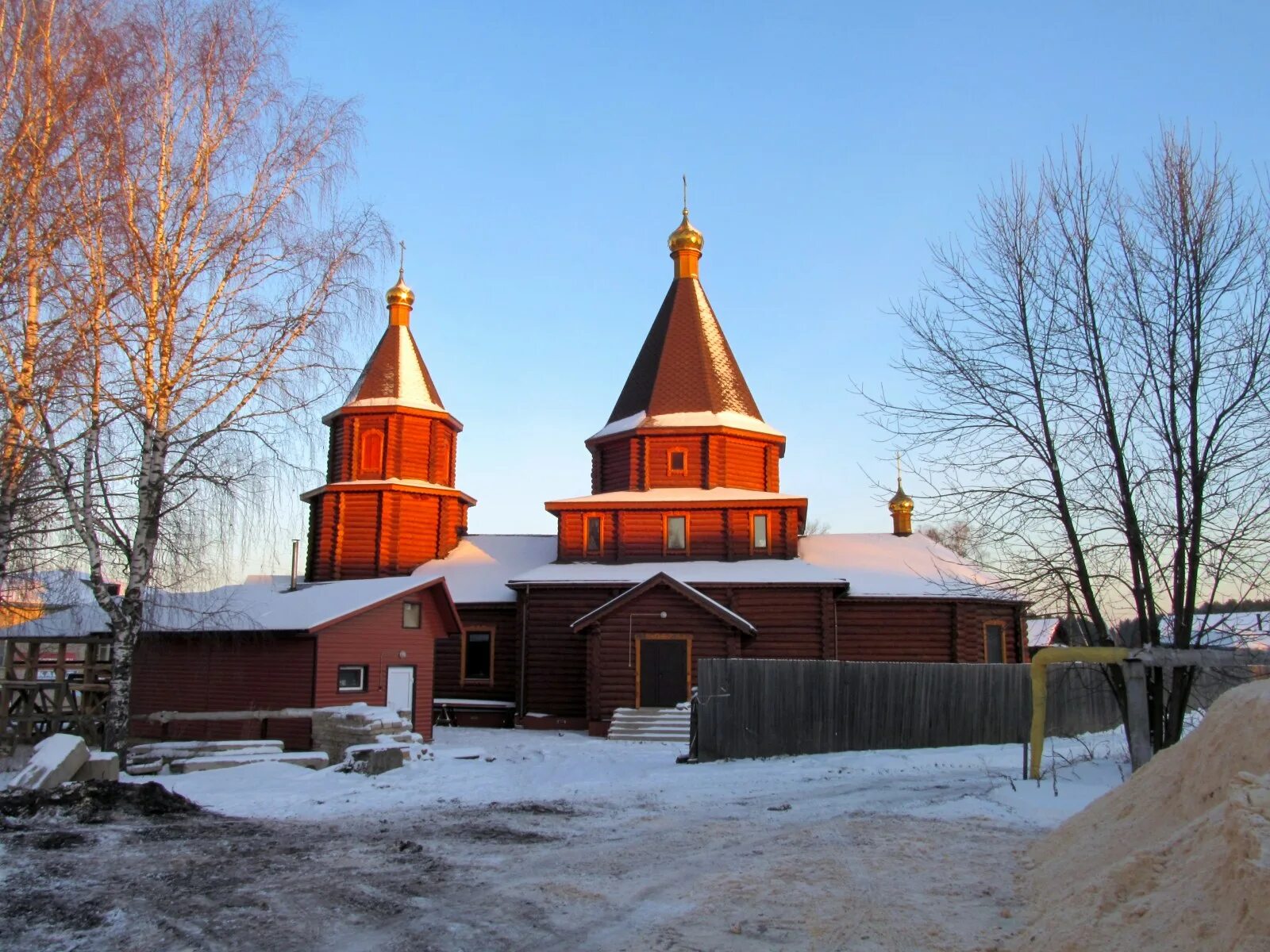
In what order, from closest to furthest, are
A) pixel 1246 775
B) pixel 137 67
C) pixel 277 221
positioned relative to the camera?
pixel 1246 775 → pixel 137 67 → pixel 277 221

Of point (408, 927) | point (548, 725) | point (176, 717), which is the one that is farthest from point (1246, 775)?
point (548, 725)

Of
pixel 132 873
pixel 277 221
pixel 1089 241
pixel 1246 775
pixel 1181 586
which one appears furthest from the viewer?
pixel 277 221

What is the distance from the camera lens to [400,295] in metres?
32.7

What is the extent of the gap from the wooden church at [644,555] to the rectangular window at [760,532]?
6cm

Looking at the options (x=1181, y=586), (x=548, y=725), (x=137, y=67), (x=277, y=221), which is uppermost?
(x=137, y=67)

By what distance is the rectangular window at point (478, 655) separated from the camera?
27750mm

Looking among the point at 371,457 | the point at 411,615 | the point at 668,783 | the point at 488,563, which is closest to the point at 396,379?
the point at 371,457

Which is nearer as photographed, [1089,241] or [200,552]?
[1089,241]

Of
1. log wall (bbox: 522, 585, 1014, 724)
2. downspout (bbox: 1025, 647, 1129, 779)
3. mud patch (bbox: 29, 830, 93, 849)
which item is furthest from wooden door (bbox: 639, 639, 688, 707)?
mud patch (bbox: 29, 830, 93, 849)

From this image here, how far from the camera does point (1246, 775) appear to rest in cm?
526

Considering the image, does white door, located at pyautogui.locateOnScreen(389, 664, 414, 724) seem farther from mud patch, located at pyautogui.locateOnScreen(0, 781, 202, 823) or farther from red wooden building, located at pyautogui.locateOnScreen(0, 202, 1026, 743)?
mud patch, located at pyautogui.locateOnScreen(0, 781, 202, 823)

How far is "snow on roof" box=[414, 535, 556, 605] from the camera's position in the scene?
28266mm

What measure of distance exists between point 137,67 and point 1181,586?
14880 mm

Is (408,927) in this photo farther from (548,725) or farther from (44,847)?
(548,725)
